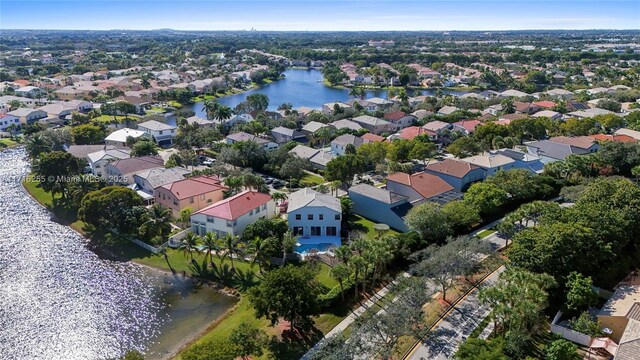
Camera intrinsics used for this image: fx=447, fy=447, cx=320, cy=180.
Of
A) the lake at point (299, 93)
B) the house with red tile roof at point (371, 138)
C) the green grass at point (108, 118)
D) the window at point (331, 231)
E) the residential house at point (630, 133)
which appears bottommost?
the window at point (331, 231)

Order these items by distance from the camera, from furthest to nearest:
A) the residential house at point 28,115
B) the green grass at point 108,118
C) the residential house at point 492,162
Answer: the green grass at point 108,118
the residential house at point 28,115
the residential house at point 492,162

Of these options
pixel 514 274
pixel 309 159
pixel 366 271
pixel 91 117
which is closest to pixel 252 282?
pixel 366 271

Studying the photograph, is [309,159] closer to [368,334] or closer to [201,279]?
[201,279]

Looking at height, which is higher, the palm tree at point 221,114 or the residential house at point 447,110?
the palm tree at point 221,114

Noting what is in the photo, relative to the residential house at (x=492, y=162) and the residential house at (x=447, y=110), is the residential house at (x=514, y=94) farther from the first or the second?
the residential house at (x=492, y=162)

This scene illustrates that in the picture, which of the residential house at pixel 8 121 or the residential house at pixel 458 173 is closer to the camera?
the residential house at pixel 458 173

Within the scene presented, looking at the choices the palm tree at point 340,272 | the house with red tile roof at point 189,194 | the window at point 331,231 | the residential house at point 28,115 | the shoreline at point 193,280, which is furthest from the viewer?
the residential house at point 28,115

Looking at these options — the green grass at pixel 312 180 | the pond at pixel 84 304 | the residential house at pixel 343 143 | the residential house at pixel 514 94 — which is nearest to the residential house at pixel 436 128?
the residential house at pixel 343 143
